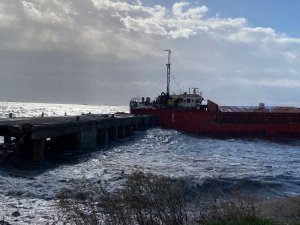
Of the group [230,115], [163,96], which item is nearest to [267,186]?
[230,115]

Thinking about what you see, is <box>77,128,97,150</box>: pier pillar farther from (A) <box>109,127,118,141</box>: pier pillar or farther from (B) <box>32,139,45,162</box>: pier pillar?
(A) <box>109,127,118,141</box>: pier pillar

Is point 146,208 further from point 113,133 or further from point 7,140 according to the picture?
point 113,133

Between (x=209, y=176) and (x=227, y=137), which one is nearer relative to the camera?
(x=209, y=176)

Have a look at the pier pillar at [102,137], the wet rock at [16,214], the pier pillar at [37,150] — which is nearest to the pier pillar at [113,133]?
the pier pillar at [102,137]

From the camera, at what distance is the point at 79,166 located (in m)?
20.9

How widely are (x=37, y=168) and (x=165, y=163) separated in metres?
7.44

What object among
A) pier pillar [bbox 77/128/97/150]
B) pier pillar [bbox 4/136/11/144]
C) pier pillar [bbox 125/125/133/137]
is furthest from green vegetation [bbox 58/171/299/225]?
pier pillar [bbox 125/125/133/137]

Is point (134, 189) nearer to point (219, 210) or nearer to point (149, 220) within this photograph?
point (149, 220)

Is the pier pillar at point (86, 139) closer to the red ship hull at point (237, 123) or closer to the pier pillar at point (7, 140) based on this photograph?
the pier pillar at point (7, 140)

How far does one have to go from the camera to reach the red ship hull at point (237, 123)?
50.1 metres

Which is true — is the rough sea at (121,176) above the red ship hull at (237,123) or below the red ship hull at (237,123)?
below

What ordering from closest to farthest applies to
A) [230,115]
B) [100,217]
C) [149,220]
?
[149,220] < [100,217] < [230,115]

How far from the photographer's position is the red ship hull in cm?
5006

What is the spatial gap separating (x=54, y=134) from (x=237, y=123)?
33215 millimetres
